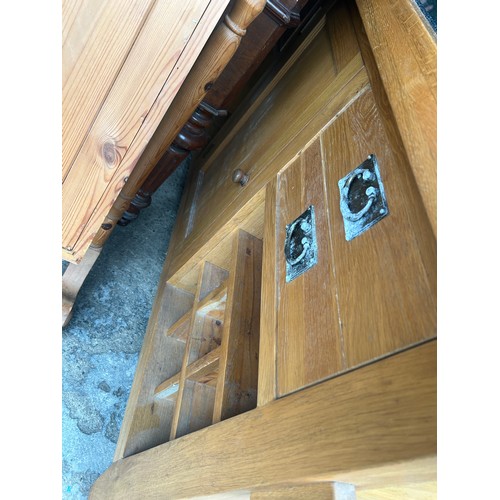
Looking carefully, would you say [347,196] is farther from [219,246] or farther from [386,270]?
[219,246]

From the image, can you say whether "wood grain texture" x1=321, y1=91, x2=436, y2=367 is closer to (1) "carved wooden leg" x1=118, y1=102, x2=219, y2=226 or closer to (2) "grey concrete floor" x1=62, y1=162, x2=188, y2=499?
(1) "carved wooden leg" x1=118, y1=102, x2=219, y2=226

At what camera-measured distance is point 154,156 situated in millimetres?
1555

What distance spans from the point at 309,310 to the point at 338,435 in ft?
0.92

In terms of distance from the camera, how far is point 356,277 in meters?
0.79

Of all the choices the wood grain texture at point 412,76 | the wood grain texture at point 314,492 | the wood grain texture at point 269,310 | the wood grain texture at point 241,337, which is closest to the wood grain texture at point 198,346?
the wood grain texture at point 241,337

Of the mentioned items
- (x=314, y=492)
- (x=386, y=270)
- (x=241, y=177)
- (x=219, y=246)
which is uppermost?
(x=241, y=177)

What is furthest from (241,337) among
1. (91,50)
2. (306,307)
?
(91,50)

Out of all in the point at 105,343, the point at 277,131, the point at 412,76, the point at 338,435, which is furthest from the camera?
the point at 105,343

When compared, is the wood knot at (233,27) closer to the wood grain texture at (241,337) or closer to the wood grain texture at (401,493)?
the wood grain texture at (241,337)

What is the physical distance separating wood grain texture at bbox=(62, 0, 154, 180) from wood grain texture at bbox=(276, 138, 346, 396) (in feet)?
1.62

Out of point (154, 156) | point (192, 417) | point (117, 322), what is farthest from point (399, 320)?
point (117, 322)

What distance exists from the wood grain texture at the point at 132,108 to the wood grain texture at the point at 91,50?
0.06 ft
